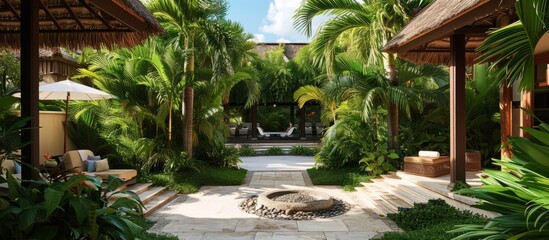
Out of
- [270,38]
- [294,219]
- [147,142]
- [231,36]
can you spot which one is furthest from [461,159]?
[270,38]

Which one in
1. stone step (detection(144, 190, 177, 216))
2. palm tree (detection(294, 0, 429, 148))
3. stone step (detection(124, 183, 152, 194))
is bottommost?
stone step (detection(144, 190, 177, 216))

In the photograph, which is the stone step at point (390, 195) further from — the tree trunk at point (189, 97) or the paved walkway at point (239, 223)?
the tree trunk at point (189, 97)

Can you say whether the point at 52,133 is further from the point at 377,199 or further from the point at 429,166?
the point at 429,166

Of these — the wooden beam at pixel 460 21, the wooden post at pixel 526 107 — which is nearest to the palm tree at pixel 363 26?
the wooden beam at pixel 460 21

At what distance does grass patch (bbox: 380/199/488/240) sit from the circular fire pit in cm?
137

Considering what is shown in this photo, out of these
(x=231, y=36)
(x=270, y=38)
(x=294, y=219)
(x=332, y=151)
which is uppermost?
(x=270, y=38)

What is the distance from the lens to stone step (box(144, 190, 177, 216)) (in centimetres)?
734

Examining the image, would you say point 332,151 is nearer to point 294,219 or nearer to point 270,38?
point 294,219

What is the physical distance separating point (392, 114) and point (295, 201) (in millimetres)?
3692

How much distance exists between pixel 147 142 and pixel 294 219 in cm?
451

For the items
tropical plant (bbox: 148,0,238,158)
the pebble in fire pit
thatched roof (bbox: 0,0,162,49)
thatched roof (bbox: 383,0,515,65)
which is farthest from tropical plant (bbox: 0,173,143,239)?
tropical plant (bbox: 148,0,238,158)

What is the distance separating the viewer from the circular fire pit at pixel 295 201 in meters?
7.15

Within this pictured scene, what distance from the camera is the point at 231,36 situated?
9633mm

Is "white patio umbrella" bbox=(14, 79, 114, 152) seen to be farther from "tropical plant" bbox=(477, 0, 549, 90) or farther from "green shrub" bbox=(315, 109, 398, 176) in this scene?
"tropical plant" bbox=(477, 0, 549, 90)
